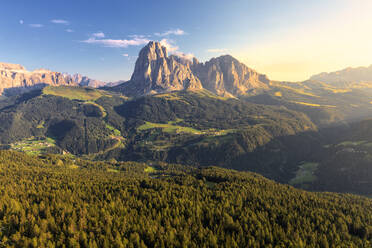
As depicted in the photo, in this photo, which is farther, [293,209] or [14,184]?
[14,184]

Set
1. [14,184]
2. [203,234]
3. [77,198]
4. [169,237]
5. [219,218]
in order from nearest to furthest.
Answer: [169,237] < [203,234] < [219,218] < [77,198] < [14,184]

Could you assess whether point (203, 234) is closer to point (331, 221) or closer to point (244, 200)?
point (244, 200)

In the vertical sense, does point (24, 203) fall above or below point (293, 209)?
above

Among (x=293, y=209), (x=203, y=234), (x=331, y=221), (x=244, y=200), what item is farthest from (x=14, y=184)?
(x=331, y=221)

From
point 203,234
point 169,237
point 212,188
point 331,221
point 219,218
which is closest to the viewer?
point 169,237

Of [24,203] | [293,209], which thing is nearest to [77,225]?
[24,203]

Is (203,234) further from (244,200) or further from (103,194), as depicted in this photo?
(103,194)
